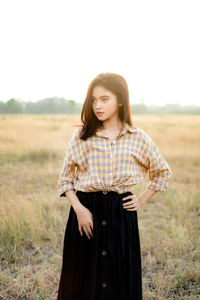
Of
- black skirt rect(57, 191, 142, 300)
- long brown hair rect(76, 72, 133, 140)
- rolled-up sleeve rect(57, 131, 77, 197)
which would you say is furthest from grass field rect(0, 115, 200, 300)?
long brown hair rect(76, 72, 133, 140)

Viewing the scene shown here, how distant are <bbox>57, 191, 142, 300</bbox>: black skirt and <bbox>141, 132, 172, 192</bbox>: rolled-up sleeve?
0.83 feet

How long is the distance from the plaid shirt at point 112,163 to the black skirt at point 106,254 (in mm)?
83

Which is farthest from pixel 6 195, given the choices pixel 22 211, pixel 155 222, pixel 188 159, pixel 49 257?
pixel 188 159

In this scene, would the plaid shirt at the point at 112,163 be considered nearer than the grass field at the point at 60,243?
Yes

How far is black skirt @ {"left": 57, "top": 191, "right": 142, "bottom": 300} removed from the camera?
1.68m

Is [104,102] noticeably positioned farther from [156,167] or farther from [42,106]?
[42,106]

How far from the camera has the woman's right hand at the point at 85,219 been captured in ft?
5.46

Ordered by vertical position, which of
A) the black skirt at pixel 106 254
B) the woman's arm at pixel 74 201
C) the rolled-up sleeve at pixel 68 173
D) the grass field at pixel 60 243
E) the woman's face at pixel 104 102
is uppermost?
the woman's face at pixel 104 102

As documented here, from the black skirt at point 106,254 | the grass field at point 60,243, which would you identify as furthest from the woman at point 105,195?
the grass field at point 60,243

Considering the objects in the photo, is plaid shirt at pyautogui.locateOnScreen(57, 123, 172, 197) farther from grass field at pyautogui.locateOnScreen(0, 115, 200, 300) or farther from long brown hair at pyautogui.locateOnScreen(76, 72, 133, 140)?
grass field at pyautogui.locateOnScreen(0, 115, 200, 300)

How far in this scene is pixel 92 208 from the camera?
67.6 inches

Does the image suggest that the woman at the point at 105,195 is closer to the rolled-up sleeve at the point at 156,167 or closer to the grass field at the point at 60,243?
the rolled-up sleeve at the point at 156,167

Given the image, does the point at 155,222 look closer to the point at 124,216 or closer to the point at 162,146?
the point at 124,216

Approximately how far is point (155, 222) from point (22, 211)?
1794mm
